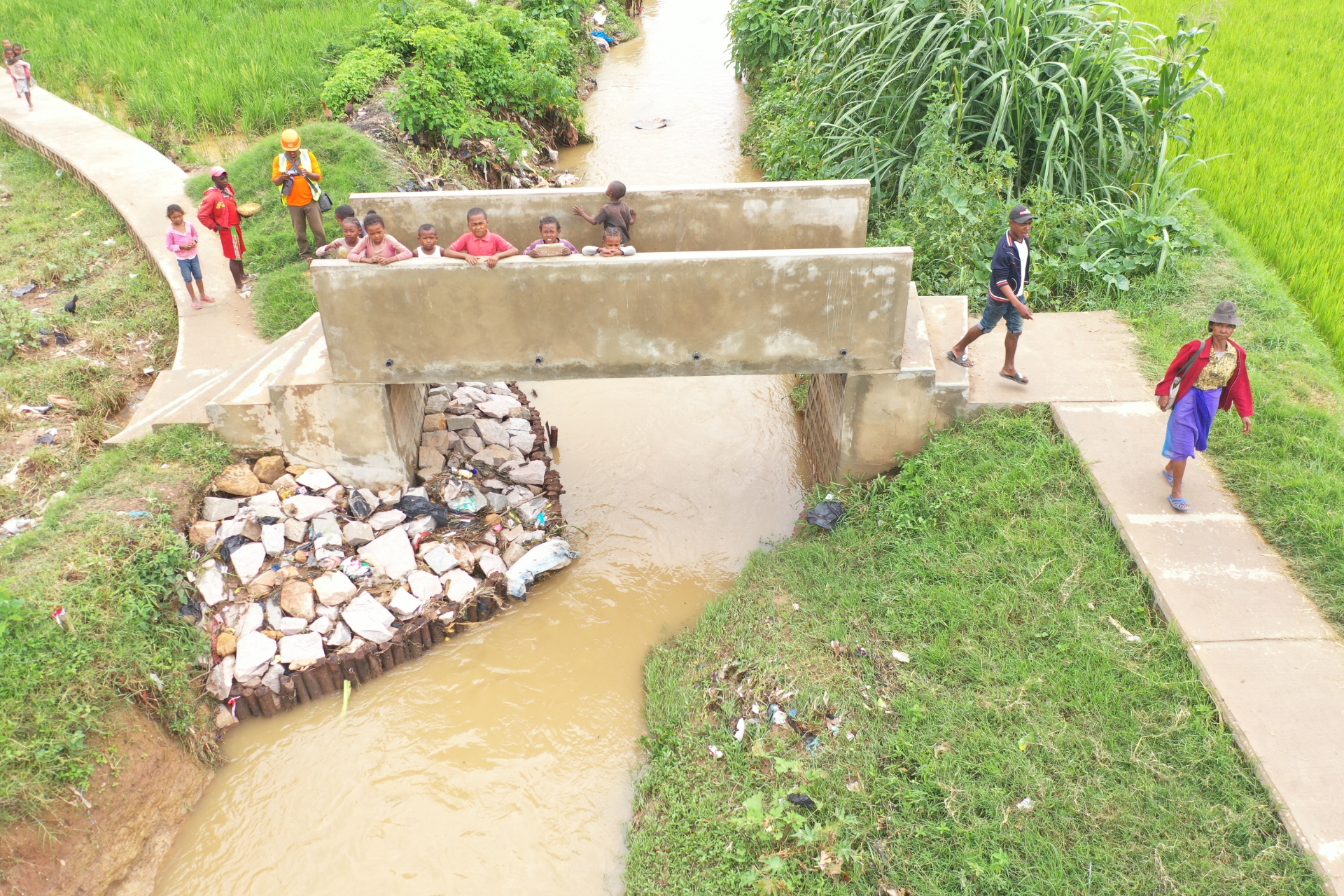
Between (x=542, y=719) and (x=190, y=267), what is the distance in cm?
547

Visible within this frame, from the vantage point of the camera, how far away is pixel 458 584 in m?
6.17

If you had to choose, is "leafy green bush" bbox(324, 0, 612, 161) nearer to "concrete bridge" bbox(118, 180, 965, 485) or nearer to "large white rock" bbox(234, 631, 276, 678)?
"concrete bridge" bbox(118, 180, 965, 485)

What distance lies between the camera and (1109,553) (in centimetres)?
525

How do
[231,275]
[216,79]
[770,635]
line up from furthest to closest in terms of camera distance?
[216,79] → [231,275] → [770,635]

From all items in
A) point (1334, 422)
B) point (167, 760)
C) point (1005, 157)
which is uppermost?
point (1005, 157)

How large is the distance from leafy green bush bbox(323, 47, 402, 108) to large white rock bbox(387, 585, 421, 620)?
795 centimetres

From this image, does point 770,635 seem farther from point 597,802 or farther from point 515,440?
point 515,440

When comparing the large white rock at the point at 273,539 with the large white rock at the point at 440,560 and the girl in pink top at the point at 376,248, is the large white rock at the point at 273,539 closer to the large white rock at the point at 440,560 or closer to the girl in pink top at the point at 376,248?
the large white rock at the point at 440,560

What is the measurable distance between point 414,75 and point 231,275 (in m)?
3.91

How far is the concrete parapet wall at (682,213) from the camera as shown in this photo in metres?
6.88

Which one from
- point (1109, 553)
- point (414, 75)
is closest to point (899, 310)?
point (1109, 553)

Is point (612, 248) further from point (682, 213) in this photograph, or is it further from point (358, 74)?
point (358, 74)

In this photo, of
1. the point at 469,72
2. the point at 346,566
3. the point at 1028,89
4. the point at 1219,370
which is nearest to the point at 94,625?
the point at 346,566

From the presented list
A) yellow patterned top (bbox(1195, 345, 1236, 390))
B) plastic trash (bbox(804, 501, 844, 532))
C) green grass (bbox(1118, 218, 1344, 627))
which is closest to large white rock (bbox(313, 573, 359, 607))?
plastic trash (bbox(804, 501, 844, 532))
